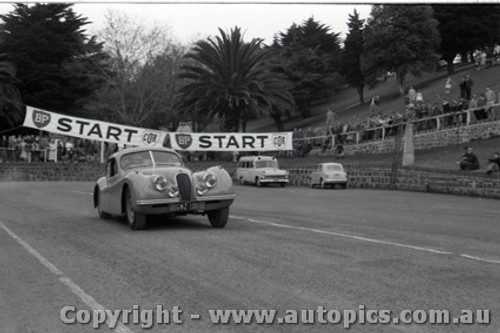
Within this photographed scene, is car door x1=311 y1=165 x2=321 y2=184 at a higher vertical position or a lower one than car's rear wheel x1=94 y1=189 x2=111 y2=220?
higher

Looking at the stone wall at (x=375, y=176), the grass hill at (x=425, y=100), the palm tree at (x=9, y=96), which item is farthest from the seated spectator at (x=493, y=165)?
the palm tree at (x=9, y=96)

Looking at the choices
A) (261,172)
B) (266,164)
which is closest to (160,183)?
(261,172)

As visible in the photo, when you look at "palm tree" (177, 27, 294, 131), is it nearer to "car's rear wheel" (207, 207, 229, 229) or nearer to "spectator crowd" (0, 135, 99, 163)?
"spectator crowd" (0, 135, 99, 163)

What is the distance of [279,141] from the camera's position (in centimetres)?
4162

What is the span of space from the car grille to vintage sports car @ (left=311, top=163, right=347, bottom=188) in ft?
70.8

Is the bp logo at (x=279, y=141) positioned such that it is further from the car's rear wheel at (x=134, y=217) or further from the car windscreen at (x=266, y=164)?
the car's rear wheel at (x=134, y=217)

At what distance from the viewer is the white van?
36875mm

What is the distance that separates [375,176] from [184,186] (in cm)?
2105

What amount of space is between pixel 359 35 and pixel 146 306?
6871 centimetres

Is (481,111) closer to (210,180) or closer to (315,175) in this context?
(315,175)

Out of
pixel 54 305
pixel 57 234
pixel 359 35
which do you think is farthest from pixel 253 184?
pixel 359 35

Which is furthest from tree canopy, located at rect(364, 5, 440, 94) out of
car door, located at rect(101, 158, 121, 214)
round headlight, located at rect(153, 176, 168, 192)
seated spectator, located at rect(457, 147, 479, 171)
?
round headlight, located at rect(153, 176, 168, 192)

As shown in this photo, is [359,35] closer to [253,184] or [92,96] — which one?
[92,96]

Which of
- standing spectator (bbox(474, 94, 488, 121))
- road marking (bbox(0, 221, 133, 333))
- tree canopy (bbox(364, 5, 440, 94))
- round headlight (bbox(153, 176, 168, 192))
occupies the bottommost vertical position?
road marking (bbox(0, 221, 133, 333))
